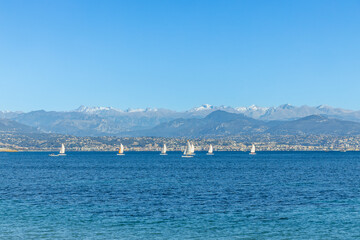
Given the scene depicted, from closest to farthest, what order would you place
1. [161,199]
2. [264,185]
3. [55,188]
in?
[161,199] < [55,188] < [264,185]

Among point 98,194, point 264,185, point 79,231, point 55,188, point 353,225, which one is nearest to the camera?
point 79,231

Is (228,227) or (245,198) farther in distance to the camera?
(245,198)

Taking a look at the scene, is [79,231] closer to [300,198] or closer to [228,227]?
[228,227]

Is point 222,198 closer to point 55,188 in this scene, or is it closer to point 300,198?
point 300,198

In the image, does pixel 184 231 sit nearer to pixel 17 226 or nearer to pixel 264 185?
pixel 17 226

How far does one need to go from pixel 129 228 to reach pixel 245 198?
3471 centimetres

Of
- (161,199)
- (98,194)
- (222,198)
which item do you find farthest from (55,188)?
(222,198)

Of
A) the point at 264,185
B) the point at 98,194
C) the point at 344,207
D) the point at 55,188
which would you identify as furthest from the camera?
the point at 264,185

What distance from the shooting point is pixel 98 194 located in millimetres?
99000

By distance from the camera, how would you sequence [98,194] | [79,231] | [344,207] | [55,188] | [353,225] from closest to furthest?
[79,231]
[353,225]
[344,207]
[98,194]
[55,188]

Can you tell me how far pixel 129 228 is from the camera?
2496 inches

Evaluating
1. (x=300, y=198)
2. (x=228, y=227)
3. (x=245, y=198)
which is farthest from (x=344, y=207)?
(x=228, y=227)

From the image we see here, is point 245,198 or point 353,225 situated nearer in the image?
point 353,225

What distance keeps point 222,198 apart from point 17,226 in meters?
40.5
